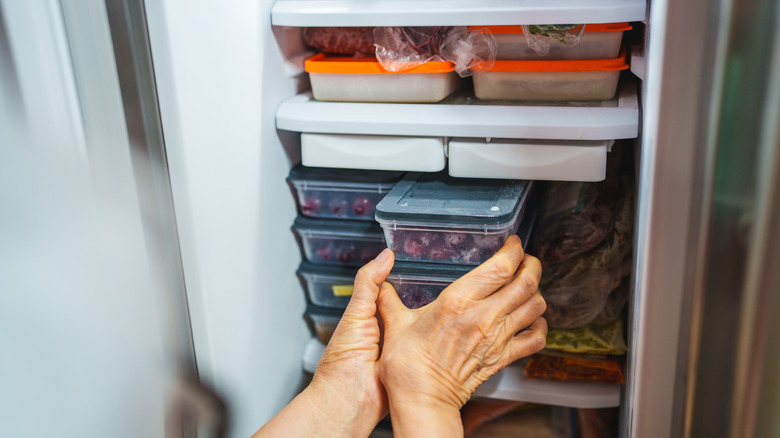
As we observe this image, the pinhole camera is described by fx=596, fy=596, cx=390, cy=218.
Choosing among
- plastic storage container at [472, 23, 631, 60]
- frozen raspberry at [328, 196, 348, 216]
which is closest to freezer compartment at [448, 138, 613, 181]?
plastic storage container at [472, 23, 631, 60]

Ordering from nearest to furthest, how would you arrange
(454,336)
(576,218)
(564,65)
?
(454,336)
(564,65)
(576,218)

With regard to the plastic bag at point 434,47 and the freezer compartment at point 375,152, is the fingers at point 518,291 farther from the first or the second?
the plastic bag at point 434,47

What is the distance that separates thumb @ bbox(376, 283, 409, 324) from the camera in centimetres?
83

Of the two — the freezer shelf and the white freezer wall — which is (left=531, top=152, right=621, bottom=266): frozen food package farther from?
the white freezer wall

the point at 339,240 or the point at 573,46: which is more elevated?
the point at 573,46

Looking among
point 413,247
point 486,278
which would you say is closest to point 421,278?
point 413,247

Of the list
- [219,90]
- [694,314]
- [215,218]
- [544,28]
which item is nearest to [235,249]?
[215,218]

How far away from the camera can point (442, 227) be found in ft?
2.90

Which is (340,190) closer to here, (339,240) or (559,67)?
(339,240)

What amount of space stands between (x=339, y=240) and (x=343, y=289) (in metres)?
0.09

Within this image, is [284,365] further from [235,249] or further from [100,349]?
[100,349]

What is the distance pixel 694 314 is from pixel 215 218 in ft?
2.03

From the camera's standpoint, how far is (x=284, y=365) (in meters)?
1.07

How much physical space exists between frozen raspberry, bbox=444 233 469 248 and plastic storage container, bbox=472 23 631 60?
0.28 m
